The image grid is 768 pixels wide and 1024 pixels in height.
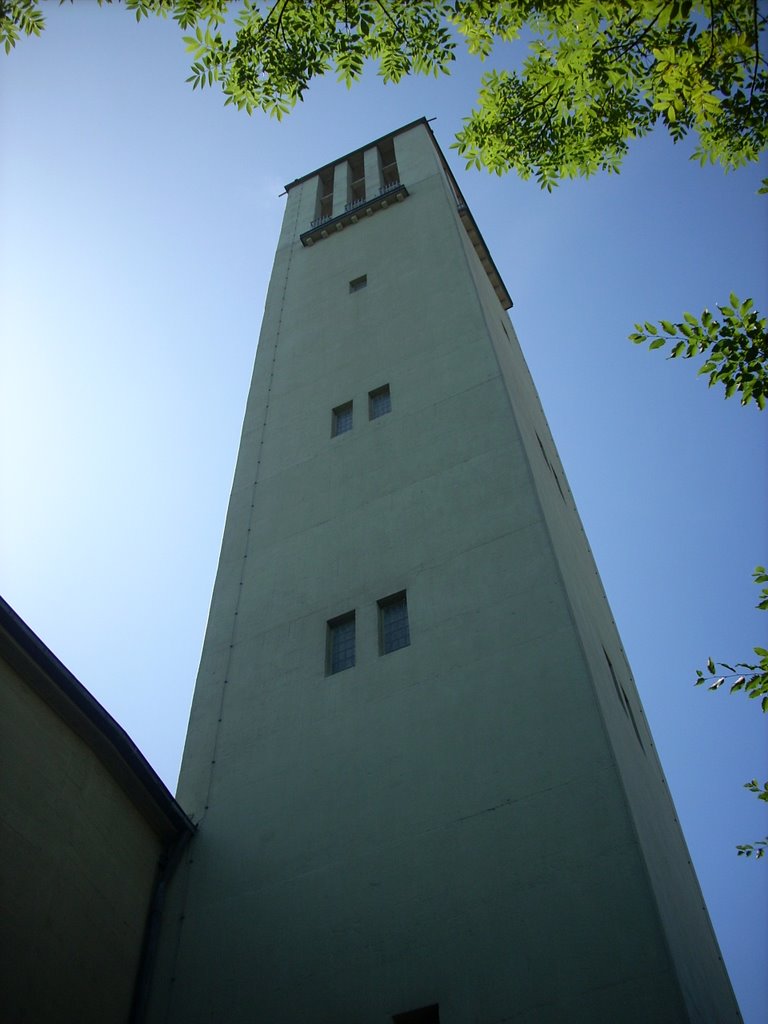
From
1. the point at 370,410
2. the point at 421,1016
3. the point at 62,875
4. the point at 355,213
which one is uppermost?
the point at 355,213

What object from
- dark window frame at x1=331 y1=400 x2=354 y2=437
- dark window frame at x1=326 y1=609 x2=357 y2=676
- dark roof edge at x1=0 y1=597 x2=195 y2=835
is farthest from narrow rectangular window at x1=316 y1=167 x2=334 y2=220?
dark roof edge at x1=0 y1=597 x2=195 y2=835

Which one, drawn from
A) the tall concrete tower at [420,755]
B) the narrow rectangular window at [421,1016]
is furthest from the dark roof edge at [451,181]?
the narrow rectangular window at [421,1016]

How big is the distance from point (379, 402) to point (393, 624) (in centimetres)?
684

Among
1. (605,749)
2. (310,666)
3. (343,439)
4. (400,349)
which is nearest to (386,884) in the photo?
(605,749)

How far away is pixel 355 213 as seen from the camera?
29.5 meters

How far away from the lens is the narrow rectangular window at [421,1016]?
31.2 ft

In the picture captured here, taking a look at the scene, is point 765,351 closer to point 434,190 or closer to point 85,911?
point 85,911

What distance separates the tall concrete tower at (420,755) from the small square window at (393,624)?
2.2 inches

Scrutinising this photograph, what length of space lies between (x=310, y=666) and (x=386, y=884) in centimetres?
417

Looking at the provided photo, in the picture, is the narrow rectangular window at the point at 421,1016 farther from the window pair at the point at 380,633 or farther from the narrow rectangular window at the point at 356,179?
the narrow rectangular window at the point at 356,179

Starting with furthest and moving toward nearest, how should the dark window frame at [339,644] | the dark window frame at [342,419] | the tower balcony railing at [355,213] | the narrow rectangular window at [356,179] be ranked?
1. the narrow rectangular window at [356,179]
2. the tower balcony railing at [355,213]
3. the dark window frame at [342,419]
4. the dark window frame at [339,644]

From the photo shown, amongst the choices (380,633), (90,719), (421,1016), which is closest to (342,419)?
(380,633)

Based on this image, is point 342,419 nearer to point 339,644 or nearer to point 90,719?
point 339,644

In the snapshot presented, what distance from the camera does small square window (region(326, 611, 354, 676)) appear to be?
14.1 metres
